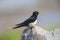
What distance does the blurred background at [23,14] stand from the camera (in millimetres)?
2637

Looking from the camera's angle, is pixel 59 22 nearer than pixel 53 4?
Yes

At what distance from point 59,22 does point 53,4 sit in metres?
0.73

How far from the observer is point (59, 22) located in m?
2.82

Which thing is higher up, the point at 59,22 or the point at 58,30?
the point at 59,22

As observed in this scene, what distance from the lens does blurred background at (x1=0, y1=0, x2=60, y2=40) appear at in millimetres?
2637

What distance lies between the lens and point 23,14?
10.1ft

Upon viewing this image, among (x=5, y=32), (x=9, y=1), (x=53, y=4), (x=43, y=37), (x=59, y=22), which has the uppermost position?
(x=9, y=1)

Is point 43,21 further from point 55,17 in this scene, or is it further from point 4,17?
point 4,17

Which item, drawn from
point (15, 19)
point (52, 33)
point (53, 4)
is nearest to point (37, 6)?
point (53, 4)

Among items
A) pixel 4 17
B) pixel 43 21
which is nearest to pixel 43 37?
pixel 43 21

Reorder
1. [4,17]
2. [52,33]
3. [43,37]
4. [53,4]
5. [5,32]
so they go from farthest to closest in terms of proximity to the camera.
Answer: [53,4] → [4,17] → [5,32] → [52,33] → [43,37]

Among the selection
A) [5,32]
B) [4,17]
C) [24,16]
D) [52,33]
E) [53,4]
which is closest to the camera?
[52,33]

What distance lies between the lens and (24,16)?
2.94 m

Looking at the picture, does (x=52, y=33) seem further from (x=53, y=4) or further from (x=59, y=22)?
(x=53, y=4)
